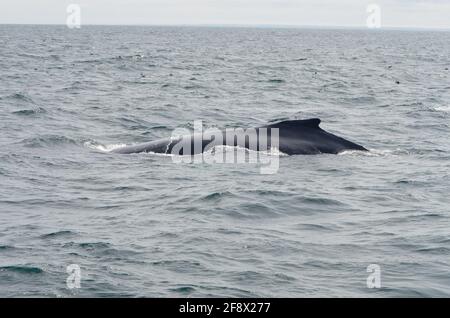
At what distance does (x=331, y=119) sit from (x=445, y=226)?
13.6 m

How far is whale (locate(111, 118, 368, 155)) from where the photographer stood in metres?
16.4

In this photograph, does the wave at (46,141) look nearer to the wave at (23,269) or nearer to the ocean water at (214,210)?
the ocean water at (214,210)

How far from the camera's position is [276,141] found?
16391 mm

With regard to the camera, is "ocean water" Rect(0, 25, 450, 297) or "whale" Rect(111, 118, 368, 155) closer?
"ocean water" Rect(0, 25, 450, 297)

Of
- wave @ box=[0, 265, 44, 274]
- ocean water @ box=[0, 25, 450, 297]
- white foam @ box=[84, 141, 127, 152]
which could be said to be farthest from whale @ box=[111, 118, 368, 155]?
wave @ box=[0, 265, 44, 274]

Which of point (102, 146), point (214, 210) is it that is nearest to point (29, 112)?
point (102, 146)

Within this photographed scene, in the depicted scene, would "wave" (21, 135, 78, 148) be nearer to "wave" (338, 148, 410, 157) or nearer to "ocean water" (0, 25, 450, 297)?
"ocean water" (0, 25, 450, 297)

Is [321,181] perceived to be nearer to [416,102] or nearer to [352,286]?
[352,286]

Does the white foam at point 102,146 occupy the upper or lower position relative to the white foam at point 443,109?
upper

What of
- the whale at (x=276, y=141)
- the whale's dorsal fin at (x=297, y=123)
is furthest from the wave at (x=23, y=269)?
the whale's dorsal fin at (x=297, y=123)

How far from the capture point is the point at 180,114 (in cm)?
2570

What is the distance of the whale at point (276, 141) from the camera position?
16.4 meters

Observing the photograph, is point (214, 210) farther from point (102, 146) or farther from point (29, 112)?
point (29, 112)
